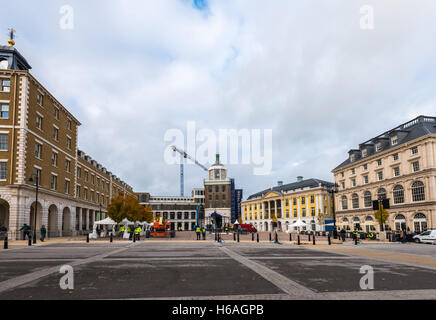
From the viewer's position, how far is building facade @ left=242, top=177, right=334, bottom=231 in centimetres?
7969

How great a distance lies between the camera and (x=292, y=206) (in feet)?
295

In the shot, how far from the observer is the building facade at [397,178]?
150 ft

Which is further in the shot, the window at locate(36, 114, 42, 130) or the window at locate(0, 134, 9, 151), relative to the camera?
the window at locate(36, 114, 42, 130)

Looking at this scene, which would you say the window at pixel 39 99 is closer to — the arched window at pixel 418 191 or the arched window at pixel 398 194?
the arched window at pixel 418 191

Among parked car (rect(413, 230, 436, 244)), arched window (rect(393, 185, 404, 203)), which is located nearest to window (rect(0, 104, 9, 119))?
parked car (rect(413, 230, 436, 244))

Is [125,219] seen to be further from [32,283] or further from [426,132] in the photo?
[426,132]

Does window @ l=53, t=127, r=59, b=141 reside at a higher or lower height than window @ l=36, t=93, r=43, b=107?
lower

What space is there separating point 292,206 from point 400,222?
1562 inches

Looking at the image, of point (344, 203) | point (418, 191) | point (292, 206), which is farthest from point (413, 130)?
point (292, 206)

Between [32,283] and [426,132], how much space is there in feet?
169

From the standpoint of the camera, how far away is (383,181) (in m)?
55.2

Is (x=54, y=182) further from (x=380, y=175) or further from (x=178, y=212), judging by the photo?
(x=178, y=212)

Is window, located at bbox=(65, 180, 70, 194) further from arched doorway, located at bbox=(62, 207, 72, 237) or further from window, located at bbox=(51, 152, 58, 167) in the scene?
window, located at bbox=(51, 152, 58, 167)

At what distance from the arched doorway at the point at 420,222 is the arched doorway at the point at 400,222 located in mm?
2135
